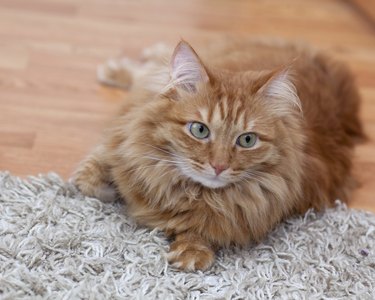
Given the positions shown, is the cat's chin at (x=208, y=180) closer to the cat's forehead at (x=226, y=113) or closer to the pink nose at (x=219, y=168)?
the pink nose at (x=219, y=168)

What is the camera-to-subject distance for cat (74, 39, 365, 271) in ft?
5.45

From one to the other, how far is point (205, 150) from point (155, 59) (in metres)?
1.12

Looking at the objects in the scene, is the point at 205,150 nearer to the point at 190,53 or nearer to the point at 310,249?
the point at 190,53

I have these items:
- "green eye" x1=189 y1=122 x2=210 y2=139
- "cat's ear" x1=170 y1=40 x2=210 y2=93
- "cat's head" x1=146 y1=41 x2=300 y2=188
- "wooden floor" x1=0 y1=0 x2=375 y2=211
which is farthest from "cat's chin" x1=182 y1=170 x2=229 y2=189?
"wooden floor" x1=0 y1=0 x2=375 y2=211

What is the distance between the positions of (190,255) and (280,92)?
1.68 ft

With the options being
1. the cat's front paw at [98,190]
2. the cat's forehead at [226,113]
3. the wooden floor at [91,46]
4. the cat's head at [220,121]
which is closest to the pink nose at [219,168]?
the cat's head at [220,121]

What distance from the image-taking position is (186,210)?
178cm

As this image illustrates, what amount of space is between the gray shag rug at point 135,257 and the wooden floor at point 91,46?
204 mm

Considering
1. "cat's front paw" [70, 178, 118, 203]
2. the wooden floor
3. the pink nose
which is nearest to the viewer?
the pink nose

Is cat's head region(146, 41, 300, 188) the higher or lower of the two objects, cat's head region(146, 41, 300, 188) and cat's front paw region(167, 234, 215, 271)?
the higher

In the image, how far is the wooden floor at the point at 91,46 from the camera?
2.23 m

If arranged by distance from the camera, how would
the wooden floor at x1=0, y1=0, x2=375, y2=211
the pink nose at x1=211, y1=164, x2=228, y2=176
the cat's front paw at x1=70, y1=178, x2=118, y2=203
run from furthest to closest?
the wooden floor at x1=0, y1=0, x2=375, y2=211, the cat's front paw at x1=70, y1=178, x2=118, y2=203, the pink nose at x1=211, y1=164, x2=228, y2=176

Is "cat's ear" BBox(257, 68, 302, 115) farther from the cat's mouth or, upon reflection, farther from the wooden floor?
the wooden floor

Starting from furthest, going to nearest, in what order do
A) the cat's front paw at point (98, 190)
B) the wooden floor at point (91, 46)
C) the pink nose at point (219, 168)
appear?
the wooden floor at point (91, 46)
the cat's front paw at point (98, 190)
the pink nose at point (219, 168)
